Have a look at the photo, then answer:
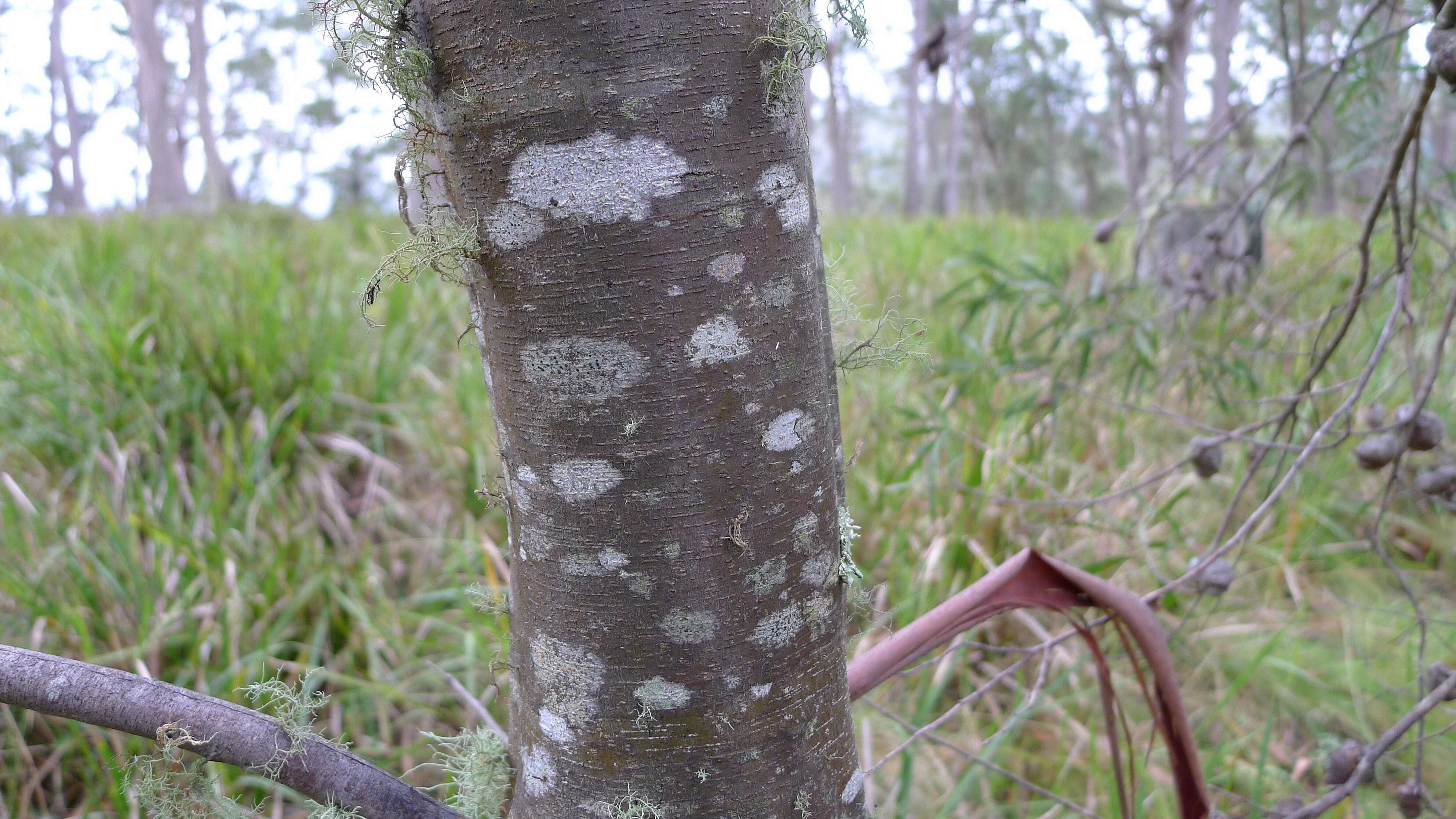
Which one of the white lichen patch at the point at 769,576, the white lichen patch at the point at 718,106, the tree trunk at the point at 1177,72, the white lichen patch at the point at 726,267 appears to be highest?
the tree trunk at the point at 1177,72

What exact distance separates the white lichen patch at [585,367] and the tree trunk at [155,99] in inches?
484

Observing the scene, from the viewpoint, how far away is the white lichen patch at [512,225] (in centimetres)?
57

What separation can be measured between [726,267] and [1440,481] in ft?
3.63

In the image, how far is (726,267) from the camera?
578mm

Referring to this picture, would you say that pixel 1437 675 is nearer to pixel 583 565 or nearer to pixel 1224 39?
pixel 583 565

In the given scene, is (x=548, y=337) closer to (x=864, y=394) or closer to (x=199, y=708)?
(x=199, y=708)

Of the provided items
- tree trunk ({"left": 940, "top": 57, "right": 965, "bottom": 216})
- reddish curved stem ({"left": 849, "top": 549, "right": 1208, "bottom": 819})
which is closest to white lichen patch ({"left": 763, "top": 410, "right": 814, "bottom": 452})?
reddish curved stem ({"left": 849, "top": 549, "right": 1208, "bottom": 819})

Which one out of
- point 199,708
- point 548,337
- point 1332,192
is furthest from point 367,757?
point 1332,192

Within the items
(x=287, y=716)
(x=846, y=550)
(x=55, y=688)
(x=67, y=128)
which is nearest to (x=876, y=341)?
(x=846, y=550)

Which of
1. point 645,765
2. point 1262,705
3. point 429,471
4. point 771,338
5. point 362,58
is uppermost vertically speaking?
point 362,58

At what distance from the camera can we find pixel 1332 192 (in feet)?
22.4

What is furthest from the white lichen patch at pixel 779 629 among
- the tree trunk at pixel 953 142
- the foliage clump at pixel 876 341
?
the tree trunk at pixel 953 142

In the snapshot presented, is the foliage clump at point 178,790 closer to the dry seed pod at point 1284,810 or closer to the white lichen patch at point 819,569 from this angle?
the white lichen patch at point 819,569

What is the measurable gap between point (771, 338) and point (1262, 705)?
2126 mm
